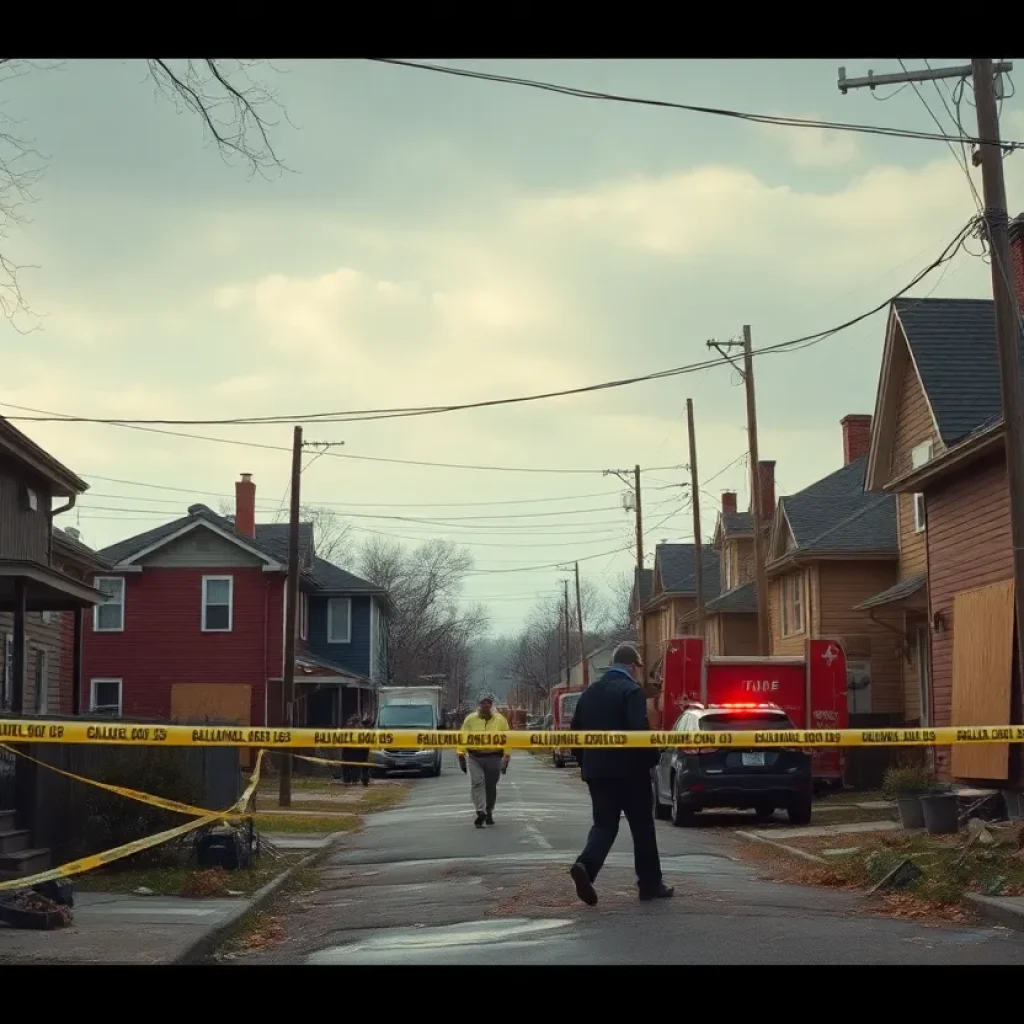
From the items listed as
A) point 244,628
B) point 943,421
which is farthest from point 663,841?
point 244,628

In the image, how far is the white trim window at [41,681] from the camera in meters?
31.3

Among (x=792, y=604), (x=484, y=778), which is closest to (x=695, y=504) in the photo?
(x=792, y=604)

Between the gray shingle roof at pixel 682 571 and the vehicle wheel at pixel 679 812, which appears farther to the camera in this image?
the gray shingle roof at pixel 682 571

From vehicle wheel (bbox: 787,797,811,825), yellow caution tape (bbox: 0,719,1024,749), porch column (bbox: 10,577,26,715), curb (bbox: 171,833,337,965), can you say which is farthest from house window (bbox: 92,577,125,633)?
yellow caution tape (bbox: 0,719,1024,749)

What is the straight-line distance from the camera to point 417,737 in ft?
41.9

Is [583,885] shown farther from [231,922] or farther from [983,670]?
[983,670]

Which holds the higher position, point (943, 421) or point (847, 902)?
point (943, 421)

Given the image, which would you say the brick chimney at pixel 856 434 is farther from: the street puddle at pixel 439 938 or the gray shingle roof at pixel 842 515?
the street puddle at pixel 439 938

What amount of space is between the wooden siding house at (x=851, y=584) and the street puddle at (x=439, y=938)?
958 inches

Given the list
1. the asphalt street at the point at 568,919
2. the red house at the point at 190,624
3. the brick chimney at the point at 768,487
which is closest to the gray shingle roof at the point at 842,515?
the brick chimney at the point at 768,487

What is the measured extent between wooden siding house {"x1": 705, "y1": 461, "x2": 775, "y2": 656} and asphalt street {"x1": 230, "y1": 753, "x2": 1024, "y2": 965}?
30.1 meters
